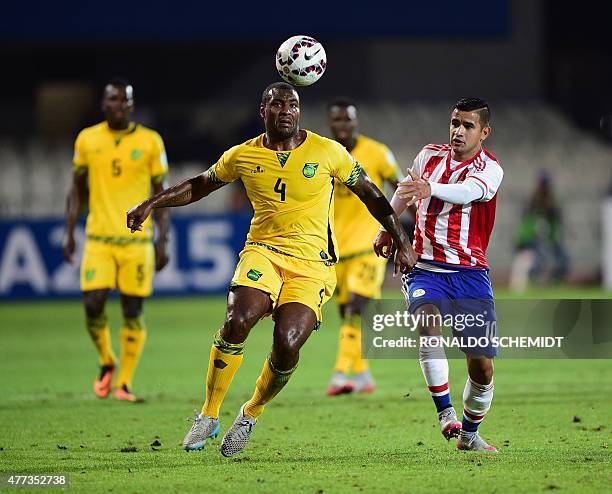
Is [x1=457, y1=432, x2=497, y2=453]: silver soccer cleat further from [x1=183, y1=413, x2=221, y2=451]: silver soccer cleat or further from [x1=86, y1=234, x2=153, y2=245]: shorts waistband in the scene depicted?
[x1=86, y1=234, x2=153, y2=245]: shorts waistband

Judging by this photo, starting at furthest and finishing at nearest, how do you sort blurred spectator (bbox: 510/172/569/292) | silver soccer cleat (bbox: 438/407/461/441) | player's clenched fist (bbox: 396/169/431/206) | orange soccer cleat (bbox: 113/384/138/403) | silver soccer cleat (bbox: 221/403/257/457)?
blurred spectator (bbox: 510/172/569/292), orange soccer cleat (bbox: 113/384/138/403), silver soccer cleat (bbox: 438/407/461/441), silver soccer cleat (bbox: 221/403/257/457), player's clenched fist (bbox: 396/169/431/206)

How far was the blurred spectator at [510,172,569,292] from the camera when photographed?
2403cm

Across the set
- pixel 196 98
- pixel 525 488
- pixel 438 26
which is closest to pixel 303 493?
pixel 525 488

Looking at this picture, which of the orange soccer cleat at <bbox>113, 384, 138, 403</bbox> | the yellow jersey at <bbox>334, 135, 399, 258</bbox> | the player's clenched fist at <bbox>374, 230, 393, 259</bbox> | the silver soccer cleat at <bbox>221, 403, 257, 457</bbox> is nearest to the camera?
the silver soccer cleat at <bbox>221, 403, 257, 457</bbox>

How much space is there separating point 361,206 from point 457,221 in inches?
150

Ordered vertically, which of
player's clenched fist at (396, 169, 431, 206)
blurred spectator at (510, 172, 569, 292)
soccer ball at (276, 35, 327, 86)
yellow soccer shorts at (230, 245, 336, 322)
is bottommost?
blurred spectator at (510, 172, 569, 292)

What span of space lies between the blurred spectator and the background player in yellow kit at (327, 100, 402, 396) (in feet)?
40.0

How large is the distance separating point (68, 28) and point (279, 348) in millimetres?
20134

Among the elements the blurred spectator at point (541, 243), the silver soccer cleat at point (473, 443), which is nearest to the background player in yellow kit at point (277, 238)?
the silver soccer cleat at point (473, 443)

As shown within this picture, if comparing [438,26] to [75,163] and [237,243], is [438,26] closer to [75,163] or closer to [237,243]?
[237,243]

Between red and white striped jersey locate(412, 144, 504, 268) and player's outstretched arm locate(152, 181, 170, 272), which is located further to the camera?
player's outstretched arm locate(152, 181, 170, 272)

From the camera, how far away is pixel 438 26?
28078 millimetres

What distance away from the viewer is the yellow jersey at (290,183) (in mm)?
7902

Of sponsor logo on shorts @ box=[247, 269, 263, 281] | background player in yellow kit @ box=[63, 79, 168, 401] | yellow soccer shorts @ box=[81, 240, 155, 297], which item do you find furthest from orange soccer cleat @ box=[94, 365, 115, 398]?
sponsor logo on shorts @ box=[247, 269, 263, 281]
